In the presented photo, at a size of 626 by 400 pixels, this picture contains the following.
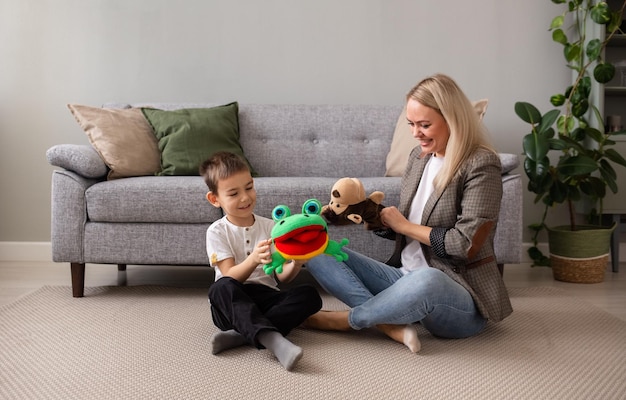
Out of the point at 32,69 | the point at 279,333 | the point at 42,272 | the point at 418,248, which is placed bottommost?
the point at 42,272

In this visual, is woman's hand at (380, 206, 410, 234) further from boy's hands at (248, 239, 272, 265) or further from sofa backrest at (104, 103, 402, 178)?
sofa backrest at (104, 103, 402, 178)

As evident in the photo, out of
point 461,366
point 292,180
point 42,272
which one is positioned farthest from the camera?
point 42,272

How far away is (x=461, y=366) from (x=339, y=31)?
2.28 m

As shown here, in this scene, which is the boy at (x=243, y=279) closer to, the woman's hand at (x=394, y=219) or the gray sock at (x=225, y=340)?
the gray sock at (x=225, y=340)

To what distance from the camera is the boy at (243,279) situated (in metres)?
1.87

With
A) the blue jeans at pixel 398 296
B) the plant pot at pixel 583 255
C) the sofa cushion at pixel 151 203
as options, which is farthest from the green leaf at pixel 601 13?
the sofa cushion at pixel 151 203

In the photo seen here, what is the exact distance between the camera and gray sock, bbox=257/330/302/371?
175 centimetres

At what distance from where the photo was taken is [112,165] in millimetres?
2881

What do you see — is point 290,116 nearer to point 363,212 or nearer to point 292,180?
point 292,180

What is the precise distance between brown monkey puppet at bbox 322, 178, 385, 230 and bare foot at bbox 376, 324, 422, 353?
314mm

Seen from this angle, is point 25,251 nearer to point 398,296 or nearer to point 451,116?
point 398,296

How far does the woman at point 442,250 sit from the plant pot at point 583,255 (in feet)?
4.01

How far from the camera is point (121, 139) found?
298cm

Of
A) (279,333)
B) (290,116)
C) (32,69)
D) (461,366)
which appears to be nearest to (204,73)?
(290,116)
